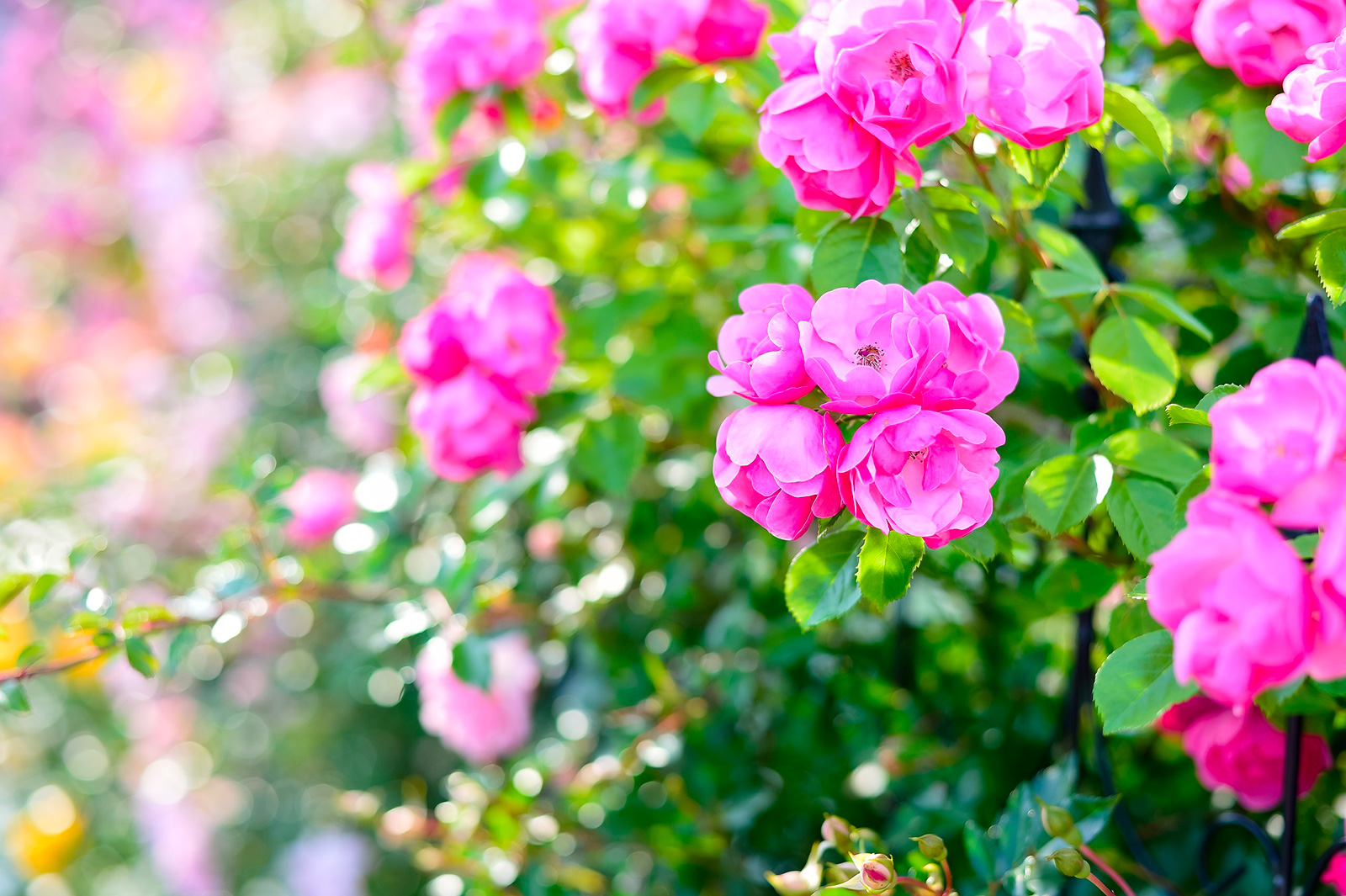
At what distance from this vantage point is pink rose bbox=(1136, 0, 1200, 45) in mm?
647

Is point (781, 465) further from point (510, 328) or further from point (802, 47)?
point (510, 328)

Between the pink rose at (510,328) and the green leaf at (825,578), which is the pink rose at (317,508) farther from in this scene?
the green leaf at (825,578)

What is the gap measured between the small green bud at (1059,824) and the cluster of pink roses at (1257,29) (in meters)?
0.46

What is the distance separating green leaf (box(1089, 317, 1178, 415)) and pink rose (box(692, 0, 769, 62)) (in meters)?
0.37

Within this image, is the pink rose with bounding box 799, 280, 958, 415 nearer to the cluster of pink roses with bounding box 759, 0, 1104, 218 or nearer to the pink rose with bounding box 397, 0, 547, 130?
the cluster of pink roses with bounding box 759, 0, 1104, 218

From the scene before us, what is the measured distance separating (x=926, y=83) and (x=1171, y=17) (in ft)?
0.96

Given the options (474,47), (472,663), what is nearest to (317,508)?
(472,663)

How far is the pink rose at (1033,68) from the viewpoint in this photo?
19.4 inches

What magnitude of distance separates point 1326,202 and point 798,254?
0.41m

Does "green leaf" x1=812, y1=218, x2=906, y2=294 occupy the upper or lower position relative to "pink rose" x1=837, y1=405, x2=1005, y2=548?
upper

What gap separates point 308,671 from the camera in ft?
5.74

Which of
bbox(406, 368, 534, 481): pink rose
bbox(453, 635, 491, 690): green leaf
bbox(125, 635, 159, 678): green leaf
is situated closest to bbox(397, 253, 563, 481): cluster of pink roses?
bbox(406, 368, 534, 481): pink rose

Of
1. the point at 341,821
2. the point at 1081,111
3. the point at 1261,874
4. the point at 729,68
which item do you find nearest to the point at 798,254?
the point at 729,68

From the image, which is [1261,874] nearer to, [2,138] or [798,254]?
[798,254]
